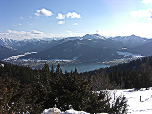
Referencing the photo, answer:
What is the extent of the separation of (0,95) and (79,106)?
6311 millimetres

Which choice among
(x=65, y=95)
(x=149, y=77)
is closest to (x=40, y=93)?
(x=65, y=95)

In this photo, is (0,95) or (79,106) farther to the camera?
(79,106)

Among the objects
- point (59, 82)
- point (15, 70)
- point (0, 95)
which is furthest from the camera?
point (15, 70)

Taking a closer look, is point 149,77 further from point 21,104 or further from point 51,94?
point 21,104

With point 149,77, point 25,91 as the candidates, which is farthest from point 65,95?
point 149,77

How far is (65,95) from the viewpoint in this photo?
1102 centimetres

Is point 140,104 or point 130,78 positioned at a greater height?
point 140,104

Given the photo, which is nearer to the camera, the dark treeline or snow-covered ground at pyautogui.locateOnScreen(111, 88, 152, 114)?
snow-covered ground at pyautogui.locateOnScreen(111, 88, 152, 114)

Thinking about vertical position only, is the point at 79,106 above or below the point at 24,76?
above

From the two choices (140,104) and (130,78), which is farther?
(130,78)

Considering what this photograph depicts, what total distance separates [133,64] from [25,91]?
14358cm

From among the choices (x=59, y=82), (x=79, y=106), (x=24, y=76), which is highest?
(x=59, y=82)

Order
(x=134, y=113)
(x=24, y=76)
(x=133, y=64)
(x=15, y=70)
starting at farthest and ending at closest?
(x=133, y=64) < (x=15, y=70) < (x=24, y=76) < (x=134, y=113)

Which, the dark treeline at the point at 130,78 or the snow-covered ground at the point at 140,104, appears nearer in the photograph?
the snow-covered ground at the point at 140,104
